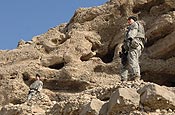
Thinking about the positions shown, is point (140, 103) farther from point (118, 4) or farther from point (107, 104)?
point (118, 4)

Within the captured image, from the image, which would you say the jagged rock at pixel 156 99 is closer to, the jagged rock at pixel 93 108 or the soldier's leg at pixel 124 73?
the jagged rock at pixel 93 108

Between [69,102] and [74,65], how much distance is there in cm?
838

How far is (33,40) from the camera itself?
22.9 metres

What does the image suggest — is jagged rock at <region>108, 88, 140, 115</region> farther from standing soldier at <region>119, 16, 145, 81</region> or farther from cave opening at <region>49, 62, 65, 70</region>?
cave opening at <region>49, 62, 65, 70</region>

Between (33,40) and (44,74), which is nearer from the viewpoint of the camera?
(44,74)

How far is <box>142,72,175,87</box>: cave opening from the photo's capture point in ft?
64.2

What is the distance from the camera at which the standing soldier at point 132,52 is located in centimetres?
1269

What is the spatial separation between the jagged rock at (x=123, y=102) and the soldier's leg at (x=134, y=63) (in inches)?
107

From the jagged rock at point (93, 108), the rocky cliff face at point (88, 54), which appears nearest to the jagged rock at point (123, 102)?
the jagged rock at point (93, 108)

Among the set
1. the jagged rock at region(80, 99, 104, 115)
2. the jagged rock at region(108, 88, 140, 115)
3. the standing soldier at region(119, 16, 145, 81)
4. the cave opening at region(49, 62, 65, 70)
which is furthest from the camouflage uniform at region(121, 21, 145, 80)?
the cave opening at region(49, 62, 65, 70)

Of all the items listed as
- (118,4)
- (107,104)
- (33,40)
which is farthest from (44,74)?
(107,104)

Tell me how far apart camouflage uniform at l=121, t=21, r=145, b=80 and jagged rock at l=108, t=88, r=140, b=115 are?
279 centimetres

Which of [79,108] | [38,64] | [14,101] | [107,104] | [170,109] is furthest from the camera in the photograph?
[38,64]

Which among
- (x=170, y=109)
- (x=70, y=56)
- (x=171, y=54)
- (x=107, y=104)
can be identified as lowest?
(x=170, y=109)
